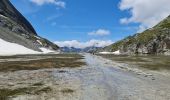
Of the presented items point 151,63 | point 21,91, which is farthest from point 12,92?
point 151,63

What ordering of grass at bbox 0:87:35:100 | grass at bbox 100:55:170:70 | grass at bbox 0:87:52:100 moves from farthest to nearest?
grass at bbox 100:55:170:70 < grass at bbox 0:87:52:100 < grass at bbox 0:87:35:100

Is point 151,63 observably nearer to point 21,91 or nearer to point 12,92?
point 21,91

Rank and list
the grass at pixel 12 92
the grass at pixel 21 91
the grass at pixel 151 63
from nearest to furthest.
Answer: the grass at pixel 12 92
the grass at pixel 21 91
the grass at pixel 151 63

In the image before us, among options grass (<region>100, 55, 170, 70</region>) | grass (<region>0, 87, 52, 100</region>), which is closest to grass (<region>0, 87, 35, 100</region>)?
grass (<region>0, 87, 52, 100</region>)

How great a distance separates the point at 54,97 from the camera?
2450 centimetres

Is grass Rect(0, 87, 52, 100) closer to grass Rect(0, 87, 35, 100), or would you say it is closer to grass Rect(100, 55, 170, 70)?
grass Rect(0, 87, 35, 100)

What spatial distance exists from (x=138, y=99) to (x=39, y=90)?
9.40m

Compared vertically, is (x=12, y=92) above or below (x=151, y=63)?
below

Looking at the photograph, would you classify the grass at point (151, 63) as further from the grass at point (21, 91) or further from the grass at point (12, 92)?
the grass at point (12, 92)

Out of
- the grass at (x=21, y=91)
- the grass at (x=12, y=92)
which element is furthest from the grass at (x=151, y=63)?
the grass at (x=12, y=92)

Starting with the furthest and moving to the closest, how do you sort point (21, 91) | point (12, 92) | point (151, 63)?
1. point (151, 63)
2. point (21, 91)
3. point (12, 92)

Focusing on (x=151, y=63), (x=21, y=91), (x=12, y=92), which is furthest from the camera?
(x=151, y=63)

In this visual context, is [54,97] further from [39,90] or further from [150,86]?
[150,86]

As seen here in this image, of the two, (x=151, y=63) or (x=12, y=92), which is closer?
(x=12, y=92)
